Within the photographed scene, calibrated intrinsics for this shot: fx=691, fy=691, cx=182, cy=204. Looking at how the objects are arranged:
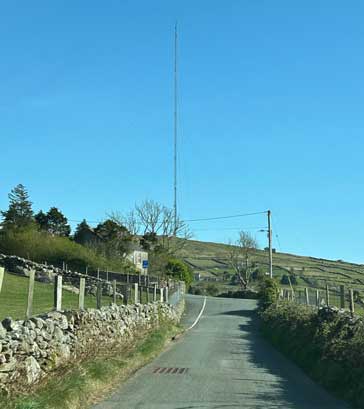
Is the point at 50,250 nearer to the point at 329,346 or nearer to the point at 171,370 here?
the point at 171,370

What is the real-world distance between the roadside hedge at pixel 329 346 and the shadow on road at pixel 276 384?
310 mm

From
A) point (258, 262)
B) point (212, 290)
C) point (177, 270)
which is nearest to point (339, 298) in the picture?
point (177, 270)

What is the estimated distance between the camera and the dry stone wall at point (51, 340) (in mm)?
11195

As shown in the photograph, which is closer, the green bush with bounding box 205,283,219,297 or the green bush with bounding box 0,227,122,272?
the green bush with bounding box 0,227,122,272

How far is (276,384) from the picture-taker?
51.2 ft

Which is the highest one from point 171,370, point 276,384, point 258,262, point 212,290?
point 258,262

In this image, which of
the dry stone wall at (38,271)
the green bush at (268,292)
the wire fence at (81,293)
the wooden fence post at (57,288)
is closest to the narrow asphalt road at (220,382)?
the wooden fence post at (57,288)

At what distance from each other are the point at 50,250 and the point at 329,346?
38.6m

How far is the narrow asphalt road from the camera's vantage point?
12.6 metres

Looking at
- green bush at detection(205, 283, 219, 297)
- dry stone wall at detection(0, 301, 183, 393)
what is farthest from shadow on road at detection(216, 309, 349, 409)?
green bush at detection(205, 283, 219, 297)

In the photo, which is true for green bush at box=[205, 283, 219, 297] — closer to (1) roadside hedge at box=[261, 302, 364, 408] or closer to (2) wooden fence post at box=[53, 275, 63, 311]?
(1) roadside hedge at box=[261, 302, 364, 408]

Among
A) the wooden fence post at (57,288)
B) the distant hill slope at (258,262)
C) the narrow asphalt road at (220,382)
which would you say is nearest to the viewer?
the narrow asphalt road at (220,382)

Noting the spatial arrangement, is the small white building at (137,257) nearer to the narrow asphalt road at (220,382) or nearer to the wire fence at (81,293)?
the wire fence at (81,293)

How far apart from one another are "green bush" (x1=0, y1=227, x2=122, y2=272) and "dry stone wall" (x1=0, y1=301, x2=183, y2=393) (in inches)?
1240
